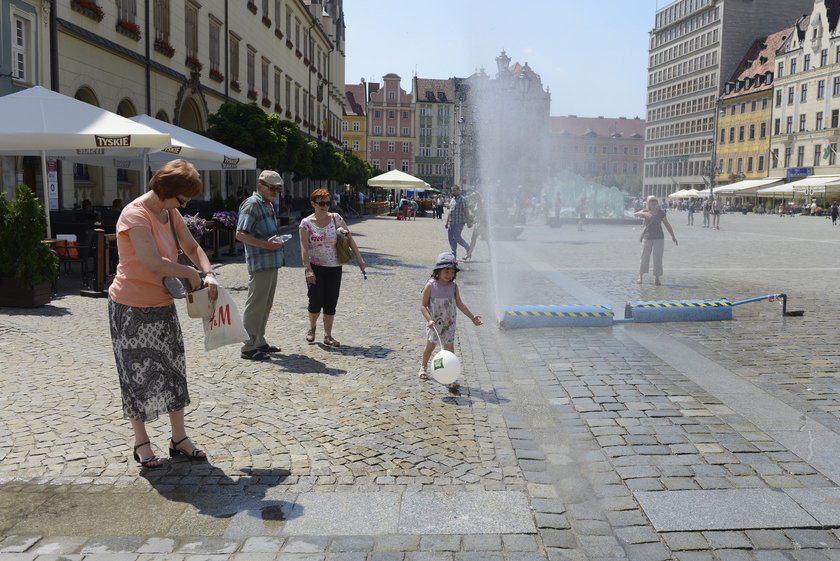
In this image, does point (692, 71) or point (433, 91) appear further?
point (433, 91)

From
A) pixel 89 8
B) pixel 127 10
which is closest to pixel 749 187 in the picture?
pixel 127 10

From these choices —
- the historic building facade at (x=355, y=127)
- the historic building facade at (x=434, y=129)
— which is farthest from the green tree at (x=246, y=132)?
the historic building facade at (x=434, y=129)

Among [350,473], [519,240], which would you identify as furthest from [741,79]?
[350,473]

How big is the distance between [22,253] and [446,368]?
20.9 feet

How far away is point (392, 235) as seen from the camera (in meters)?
28.1

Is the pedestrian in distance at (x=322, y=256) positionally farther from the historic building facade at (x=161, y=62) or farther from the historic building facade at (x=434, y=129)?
the historic building facade at (x=434, y=129)

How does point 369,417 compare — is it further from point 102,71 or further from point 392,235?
point 392,235

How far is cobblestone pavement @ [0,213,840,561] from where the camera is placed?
11.7ft

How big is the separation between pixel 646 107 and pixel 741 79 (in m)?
28.3

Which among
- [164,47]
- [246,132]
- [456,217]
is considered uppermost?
[164,47]

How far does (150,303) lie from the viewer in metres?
4.26

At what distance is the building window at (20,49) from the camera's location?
→ 15.6m

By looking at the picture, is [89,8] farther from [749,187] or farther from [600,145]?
[600,145]

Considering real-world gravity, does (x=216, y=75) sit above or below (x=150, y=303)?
above
